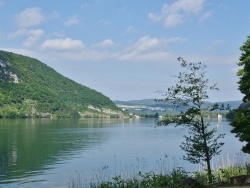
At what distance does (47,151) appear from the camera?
88.2 m

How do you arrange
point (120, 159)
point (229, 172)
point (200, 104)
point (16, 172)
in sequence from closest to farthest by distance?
point (200, 104) < point (229, 172) < point (16, 172) < point (120, 159)

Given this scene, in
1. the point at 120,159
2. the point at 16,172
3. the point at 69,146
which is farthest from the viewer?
the point at 69,146

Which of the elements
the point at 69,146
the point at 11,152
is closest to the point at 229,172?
the point at 11,152

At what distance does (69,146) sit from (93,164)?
109 ft

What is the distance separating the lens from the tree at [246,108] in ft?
96.2

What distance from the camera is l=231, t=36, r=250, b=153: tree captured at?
29312 mm

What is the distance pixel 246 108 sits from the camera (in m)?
31.8

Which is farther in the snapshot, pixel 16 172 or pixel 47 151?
pixel 47 151

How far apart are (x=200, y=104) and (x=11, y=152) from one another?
62.1 m

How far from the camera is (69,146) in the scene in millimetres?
100812

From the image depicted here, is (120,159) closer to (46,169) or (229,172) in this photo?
(46,169)

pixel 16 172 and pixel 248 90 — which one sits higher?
pixel 248 90

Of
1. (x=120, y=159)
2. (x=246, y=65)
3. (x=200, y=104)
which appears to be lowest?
(x=120, y=159)

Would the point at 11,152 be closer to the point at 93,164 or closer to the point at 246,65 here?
the point at 93,164
